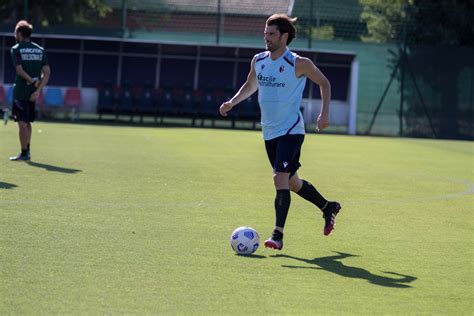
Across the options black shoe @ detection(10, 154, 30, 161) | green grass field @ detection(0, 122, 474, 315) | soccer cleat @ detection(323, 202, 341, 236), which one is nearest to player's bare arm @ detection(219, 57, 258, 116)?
green grass field @ detection(0, 122, 474, 315)

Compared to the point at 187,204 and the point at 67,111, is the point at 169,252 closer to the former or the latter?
the point at 187,204

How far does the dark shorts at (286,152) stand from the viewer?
853 centimetres

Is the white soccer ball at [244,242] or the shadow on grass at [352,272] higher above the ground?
the white soccer ball at [244,242]

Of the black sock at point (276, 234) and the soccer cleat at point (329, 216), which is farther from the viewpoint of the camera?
the soccer cleat at point (329, 216)

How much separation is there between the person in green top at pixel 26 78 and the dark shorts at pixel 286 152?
25.2 ft

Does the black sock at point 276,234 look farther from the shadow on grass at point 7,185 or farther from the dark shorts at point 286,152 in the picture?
the shadow on grass at point 7,185

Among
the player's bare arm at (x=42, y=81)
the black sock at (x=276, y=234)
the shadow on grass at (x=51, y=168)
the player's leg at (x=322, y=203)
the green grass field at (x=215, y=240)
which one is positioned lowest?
the shadow on grass at (x=51, y=168)

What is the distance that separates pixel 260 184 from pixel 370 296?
23.9ft

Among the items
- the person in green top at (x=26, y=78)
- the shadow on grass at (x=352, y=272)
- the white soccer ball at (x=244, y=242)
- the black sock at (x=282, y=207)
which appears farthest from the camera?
the person in green top at (x=26, y=78)

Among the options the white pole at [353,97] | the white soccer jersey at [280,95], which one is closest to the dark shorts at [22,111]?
the white soccer jersey at [280,95]

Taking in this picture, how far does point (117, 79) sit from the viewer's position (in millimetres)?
32344

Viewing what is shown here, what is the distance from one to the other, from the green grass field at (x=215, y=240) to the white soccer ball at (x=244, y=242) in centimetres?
11

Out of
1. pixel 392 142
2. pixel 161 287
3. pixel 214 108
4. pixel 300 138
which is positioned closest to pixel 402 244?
pixel 300 138

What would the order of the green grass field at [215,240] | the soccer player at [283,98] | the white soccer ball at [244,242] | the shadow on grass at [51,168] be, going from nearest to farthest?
the green grass field at [215,240]
the white soccer ball at [244,242]
the soccer player at [283,98]
the shadow on grass at [51,168]
